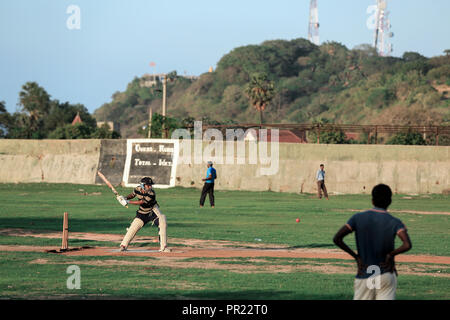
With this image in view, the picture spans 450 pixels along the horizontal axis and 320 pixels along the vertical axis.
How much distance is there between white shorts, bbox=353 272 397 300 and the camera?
322 inches

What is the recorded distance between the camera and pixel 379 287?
820 centimetres

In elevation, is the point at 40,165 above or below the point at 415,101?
below

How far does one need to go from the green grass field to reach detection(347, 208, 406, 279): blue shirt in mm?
3368

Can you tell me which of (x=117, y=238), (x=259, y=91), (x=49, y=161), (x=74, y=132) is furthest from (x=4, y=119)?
(x=117, y=238)

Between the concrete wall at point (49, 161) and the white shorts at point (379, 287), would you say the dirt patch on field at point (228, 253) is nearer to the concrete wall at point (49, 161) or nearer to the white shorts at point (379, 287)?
the white shorts at point (379, 287)

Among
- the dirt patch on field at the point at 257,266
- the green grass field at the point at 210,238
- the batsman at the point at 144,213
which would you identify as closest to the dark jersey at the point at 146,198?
the batsman at the point at 144,213

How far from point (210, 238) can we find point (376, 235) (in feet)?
41.0

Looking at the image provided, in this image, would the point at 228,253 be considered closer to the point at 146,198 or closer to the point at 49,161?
the point at 146,198

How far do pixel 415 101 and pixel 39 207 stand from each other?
12615cm

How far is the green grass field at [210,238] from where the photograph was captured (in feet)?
39.5

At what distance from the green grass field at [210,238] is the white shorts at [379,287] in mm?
3248

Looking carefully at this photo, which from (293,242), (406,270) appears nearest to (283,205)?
(293,242)
